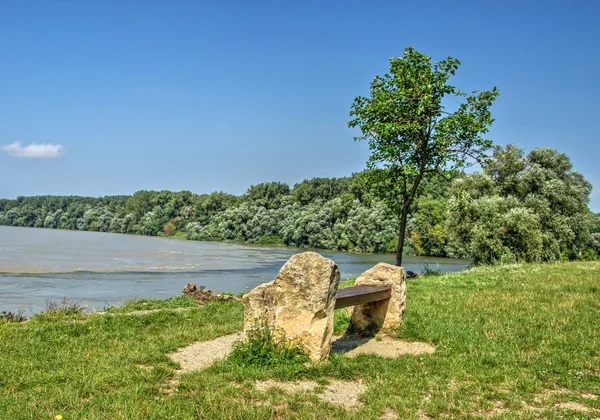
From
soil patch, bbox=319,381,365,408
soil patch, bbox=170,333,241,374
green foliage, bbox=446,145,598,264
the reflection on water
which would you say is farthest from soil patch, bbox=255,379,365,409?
green foliage, bbox=446,145,598,264

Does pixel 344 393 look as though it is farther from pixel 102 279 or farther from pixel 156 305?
pixel 102 279

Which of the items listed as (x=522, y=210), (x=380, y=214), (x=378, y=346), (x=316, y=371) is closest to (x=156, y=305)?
(x=378, y=346)

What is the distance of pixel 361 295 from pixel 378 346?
1.02 metres

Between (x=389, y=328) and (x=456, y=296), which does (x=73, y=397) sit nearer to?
(x=389, y=328)

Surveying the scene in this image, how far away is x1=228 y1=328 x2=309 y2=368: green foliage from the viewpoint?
23.1 ft

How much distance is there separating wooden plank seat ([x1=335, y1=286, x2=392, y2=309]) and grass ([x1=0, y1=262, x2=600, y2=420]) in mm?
789

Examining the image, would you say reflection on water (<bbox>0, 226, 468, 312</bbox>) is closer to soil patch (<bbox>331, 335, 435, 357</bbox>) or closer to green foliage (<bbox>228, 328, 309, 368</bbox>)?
soil patch (<bbox>331, 335, 435, 357</bbox>)

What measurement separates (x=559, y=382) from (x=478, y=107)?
15.4m

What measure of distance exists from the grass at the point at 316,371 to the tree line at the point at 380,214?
12.3m

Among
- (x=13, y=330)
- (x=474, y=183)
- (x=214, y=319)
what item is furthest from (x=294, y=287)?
(x=474, y=183)

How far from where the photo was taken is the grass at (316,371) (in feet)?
17.6

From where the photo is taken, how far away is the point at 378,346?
877 cm

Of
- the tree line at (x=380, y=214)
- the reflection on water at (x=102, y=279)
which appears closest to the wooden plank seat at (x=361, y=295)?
the reflection on water at (x=102, y=279)

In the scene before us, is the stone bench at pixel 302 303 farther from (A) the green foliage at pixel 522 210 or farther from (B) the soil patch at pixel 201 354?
(A) the green foliage at pixel 522 210
